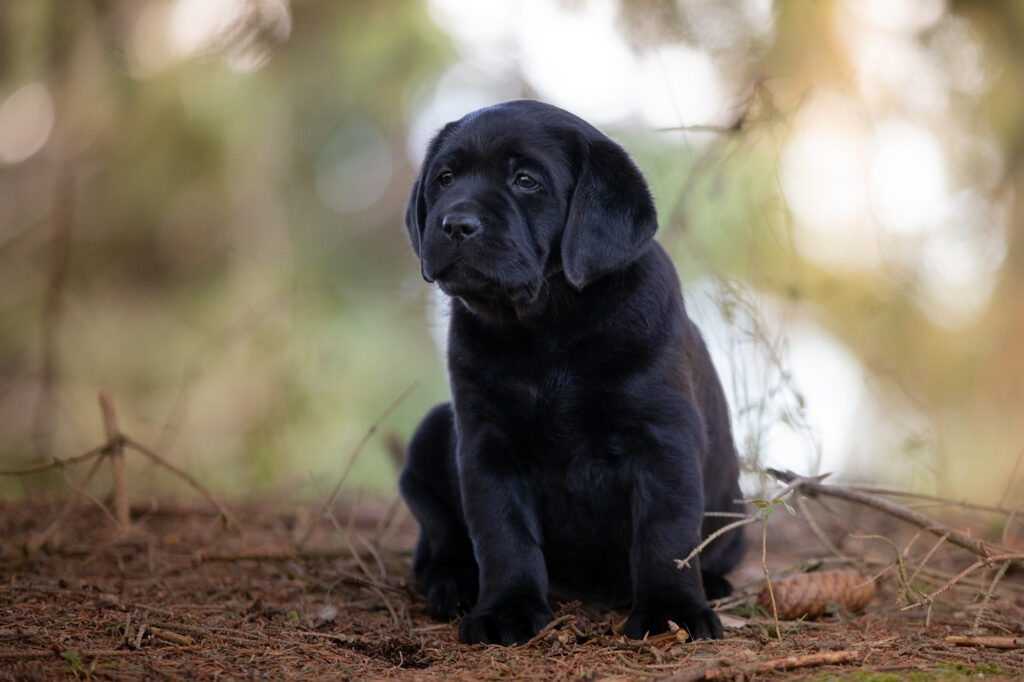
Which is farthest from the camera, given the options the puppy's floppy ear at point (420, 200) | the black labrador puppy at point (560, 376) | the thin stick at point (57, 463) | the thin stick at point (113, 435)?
the thin stick at point (113, 435)

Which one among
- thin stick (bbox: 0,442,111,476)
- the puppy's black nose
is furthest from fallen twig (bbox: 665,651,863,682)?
thin stick (bbox: 0,442,111,476)

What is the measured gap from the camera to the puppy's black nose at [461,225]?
317 centimetres

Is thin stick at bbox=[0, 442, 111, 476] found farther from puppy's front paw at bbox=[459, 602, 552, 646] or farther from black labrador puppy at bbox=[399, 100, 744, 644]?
puppy's front paw at bbox=[459, 602, 552, 646]

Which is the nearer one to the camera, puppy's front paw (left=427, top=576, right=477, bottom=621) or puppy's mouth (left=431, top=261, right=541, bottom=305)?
puppy's mouth (left=431, top=261, right=541, bottom=305)

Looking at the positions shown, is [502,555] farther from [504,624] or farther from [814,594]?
[814,594]

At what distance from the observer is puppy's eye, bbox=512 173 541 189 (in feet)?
11.1

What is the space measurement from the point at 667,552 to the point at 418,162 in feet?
9.93

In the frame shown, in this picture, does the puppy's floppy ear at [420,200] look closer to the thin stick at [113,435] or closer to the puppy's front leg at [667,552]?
the puppy's front leg at [667,552]

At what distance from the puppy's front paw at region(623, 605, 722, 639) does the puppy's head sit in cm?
114

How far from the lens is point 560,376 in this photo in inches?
129

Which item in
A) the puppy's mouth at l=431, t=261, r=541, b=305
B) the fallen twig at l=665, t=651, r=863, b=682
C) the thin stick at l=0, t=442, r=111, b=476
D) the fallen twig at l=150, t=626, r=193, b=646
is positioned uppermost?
the puppy's mouth at l=431, t=261, r=541, b=305

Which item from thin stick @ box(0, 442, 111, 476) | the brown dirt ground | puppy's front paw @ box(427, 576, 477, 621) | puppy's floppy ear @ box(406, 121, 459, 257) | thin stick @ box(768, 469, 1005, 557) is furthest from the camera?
thin stick @ box(0, 442, 111, 476)

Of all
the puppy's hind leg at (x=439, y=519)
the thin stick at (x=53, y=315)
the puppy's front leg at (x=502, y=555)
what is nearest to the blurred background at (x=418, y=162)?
the thin stick at (x=53, y=315)

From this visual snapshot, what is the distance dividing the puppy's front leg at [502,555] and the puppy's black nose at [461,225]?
Answer: 774mm
